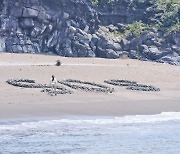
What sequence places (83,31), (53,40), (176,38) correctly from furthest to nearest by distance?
(176,38) → (83,31) → (53,40)

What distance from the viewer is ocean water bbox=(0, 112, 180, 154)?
55.9ft

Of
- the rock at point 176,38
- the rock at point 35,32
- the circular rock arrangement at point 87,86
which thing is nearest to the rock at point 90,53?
the rock at point 35,32

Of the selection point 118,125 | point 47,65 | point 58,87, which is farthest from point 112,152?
point 47,65

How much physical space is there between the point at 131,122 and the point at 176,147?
463cm

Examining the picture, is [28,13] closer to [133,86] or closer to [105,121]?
[133,86]

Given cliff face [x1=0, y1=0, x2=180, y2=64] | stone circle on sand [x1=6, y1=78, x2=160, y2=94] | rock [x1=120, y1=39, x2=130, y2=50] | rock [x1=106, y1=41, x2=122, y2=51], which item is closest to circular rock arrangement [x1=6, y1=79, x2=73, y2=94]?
stone circle on sand [x1=6, y1=78, x2=160, y2=94]

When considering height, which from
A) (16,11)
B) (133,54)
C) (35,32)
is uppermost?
(16,11)

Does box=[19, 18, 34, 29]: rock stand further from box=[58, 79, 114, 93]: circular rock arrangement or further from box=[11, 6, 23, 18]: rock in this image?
box=[58, 79, 114, 93]: circular rock arrangement

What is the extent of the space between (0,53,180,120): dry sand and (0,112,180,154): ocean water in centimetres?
141

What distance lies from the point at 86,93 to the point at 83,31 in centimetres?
1723

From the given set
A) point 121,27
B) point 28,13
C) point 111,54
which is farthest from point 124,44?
point 28,13

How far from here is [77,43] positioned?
1700 inches

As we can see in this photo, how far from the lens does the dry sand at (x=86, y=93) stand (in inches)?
928

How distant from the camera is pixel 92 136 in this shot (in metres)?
19.2
